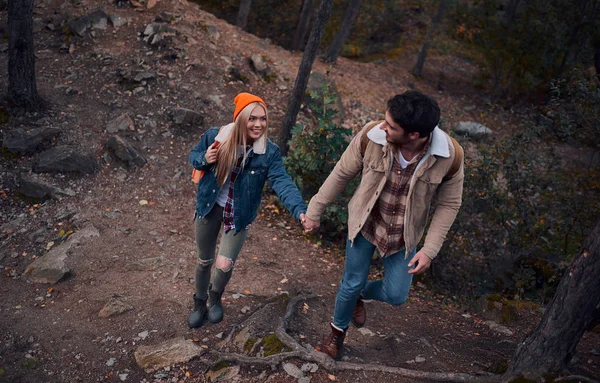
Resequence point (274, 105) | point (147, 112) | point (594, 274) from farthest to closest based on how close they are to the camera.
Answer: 1. point (274, 105)
2. point (147, 112)
3. point (594, 274)

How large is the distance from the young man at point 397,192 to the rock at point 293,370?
50 cm

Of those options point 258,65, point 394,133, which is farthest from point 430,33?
point 394,133

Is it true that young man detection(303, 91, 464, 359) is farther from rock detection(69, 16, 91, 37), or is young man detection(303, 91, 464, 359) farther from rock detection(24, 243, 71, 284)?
rock detection(69, 16, 91, 37)

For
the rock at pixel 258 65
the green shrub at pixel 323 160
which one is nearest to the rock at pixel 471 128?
the rock at pixel 258 65

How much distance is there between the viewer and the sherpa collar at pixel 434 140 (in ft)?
9.63

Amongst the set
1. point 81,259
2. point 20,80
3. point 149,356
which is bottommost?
point 81,259

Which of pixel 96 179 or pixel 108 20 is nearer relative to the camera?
pixel 96 179

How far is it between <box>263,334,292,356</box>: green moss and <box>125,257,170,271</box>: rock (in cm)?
210

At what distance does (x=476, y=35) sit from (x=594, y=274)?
501 inches

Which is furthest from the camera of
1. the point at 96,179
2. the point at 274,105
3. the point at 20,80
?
the point at 274,105

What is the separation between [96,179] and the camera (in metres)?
7.57

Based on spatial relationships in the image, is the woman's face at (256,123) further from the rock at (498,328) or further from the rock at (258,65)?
the rock at (258,65)

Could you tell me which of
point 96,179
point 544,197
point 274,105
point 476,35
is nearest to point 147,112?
point 96,179

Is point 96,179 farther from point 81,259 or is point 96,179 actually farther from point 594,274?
point 594,274
